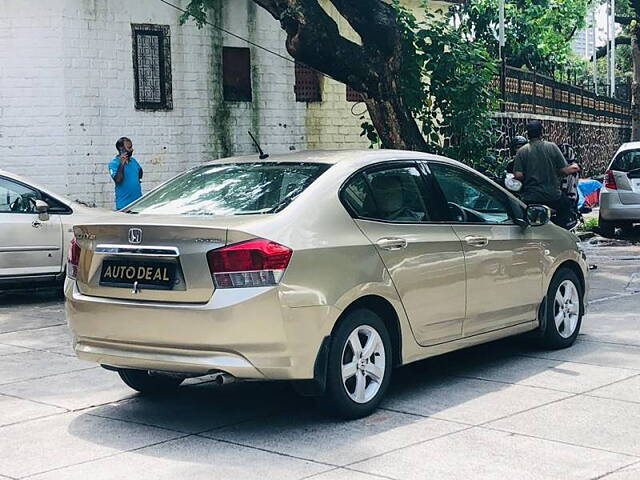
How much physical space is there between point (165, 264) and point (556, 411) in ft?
7.91

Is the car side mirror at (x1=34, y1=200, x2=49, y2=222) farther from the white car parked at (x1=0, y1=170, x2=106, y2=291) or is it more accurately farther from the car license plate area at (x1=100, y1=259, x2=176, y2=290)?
the car license plate area at (x1=100, y1=259, x2=176, y2=290)

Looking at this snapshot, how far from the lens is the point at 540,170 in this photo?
11211 millimetres

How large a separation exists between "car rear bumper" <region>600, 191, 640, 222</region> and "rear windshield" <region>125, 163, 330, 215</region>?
12.0 m

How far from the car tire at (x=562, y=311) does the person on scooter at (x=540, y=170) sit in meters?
2.80

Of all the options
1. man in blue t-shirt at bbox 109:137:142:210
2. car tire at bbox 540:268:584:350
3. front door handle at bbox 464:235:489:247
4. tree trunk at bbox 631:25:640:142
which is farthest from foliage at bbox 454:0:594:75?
front door handle at bbox 464:235:489:247

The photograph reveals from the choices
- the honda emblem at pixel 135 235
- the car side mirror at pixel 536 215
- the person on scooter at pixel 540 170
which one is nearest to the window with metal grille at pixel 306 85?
the person on scooter at pixel 540 170

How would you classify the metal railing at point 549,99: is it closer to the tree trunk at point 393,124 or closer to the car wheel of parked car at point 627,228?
the car wheel of parked car at point 627,228

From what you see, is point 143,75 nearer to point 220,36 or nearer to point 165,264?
point 220,36

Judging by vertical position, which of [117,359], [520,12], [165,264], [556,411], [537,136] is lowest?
[556,411]

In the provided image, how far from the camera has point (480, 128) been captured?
1683cm

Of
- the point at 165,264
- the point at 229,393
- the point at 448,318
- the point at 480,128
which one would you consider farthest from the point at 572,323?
the point at 480,128

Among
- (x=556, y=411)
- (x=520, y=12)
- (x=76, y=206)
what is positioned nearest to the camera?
(x=556, y=411)

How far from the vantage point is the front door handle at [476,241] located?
7.21 metres

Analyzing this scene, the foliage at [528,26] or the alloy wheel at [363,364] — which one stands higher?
the foliage at [528,26]
